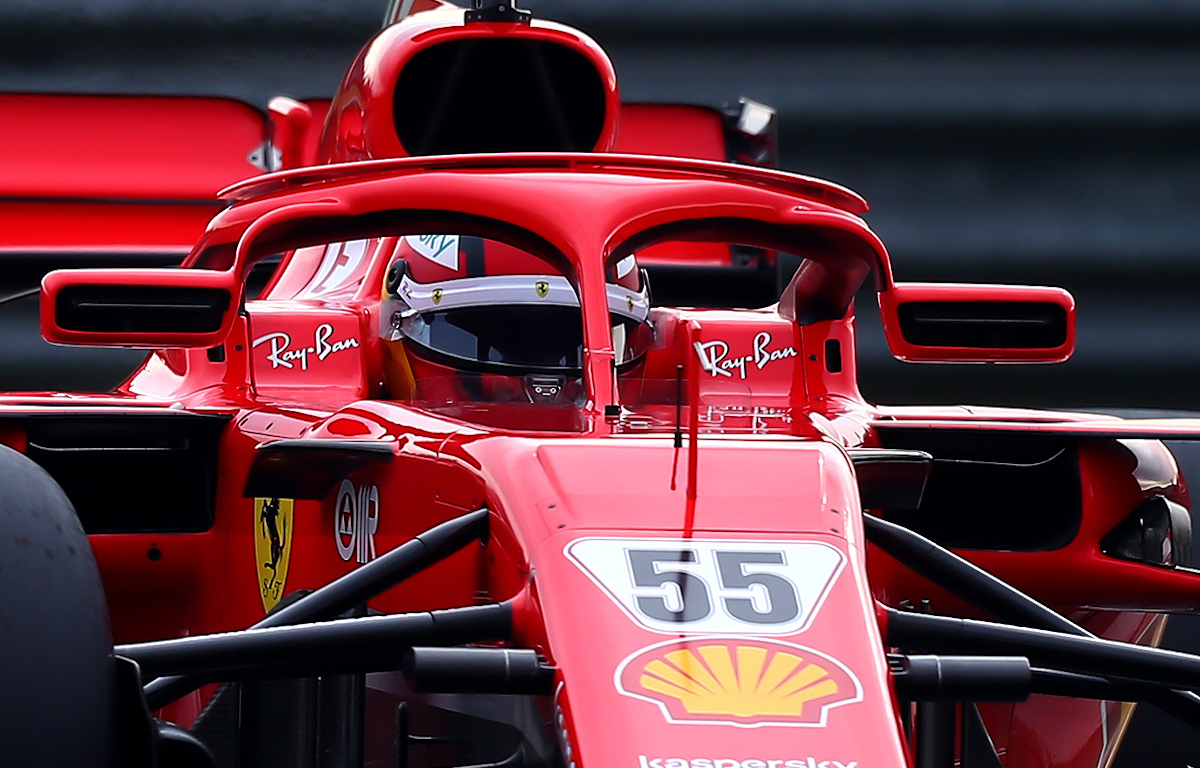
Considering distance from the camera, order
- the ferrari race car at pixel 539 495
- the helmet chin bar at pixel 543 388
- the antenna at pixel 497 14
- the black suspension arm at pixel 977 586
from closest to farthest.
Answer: the ferrari race car at pixel 539 495 → the black suspension arm at pixel 977 586 → the helmet chin bar at pixel 543 388 → the antenna at pixel 497 14

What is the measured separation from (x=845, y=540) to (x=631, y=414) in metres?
0.42

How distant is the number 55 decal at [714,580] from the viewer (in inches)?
52.7

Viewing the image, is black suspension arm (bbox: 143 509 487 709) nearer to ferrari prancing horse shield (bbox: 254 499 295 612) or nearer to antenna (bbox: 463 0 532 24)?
ferrari prancing horse shield (bbox: 254 499 295 612)

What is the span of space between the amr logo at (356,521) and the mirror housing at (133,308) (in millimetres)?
206

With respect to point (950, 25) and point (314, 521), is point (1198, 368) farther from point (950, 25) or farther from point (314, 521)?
point (314, 521)

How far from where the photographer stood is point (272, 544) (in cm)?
201

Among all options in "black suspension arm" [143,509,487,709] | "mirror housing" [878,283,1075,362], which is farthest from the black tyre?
"mirror housing" [878,283,1075,362]

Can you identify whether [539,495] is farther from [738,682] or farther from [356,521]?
[356,521]

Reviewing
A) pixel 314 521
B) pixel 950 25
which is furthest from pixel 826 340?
pixel 950 25

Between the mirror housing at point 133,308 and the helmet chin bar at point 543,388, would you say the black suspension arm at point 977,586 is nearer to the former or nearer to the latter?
the helmet chin bar at point 543,388

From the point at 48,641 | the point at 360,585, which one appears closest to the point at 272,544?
the point at 360,585

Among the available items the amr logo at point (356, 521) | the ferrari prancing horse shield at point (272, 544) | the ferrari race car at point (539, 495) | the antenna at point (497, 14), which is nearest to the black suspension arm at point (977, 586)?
the ferrari race car at point (539, 495)

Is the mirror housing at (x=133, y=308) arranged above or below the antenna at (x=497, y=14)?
below

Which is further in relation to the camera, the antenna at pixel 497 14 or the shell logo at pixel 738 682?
the antenna at pixel 497 14
